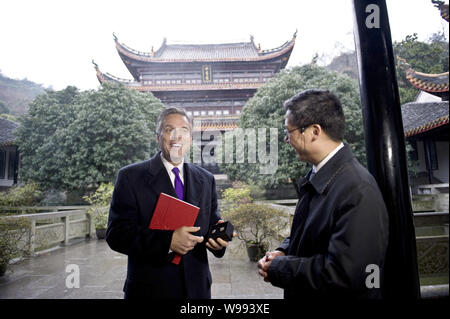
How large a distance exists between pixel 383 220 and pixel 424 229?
121 centimetres

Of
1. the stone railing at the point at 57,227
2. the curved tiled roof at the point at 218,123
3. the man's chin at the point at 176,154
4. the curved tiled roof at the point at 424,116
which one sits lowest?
the stone railing at the point at 57,227

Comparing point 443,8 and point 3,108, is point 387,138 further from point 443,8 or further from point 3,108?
point 3,108

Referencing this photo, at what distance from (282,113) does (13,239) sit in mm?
4275

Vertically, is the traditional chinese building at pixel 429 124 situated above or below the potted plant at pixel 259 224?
above

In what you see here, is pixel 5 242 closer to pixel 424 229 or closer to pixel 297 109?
pixel 297 109

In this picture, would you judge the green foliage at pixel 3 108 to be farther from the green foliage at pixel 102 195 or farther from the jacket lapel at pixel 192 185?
the jacket lapel at pixel 192 185

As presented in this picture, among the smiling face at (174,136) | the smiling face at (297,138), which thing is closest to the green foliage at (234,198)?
the smiling face at (174,136)

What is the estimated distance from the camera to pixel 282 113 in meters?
4.79

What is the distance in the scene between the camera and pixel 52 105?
3.49 meters

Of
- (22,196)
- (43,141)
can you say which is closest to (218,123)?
(43,141)

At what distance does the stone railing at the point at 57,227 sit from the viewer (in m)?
2.47

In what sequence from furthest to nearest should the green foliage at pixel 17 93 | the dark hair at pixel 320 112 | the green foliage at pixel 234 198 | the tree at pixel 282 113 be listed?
the tree at pixel 282 113 → the green foliage at pixel 234 198 → the green foliage at pixel 17 93 → the dark hair at pixel 320 112

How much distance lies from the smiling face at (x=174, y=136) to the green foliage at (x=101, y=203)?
282 centimetres
